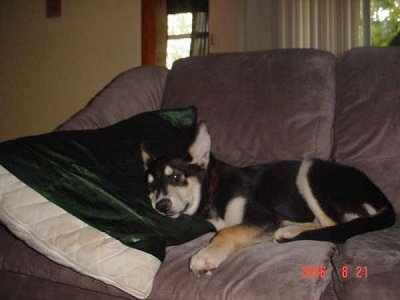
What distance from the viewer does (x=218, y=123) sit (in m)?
2.23

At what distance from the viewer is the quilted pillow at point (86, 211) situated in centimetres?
133

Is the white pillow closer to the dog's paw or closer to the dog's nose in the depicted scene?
the dog's paw

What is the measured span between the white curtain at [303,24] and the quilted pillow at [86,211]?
2855 millimetres

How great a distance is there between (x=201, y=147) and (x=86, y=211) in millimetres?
631

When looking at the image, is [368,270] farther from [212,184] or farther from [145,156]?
[145,156]

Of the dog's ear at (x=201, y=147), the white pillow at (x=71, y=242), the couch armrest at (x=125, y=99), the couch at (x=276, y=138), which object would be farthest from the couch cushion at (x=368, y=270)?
the couch armrest at (x=125, y=99)

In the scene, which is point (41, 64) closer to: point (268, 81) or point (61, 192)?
point (268, 81)

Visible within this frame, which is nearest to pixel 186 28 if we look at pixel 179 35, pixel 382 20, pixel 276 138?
pixel 179 35

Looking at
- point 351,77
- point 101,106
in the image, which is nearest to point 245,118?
point 351,77

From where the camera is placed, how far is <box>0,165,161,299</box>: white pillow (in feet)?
4.27

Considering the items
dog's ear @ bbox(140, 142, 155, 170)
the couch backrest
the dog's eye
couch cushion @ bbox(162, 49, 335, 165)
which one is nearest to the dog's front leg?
the dog's eye

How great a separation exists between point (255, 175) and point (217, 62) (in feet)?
2.93

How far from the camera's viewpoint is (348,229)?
142 cm

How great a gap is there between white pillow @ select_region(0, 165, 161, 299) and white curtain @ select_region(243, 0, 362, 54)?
3.18 meters
